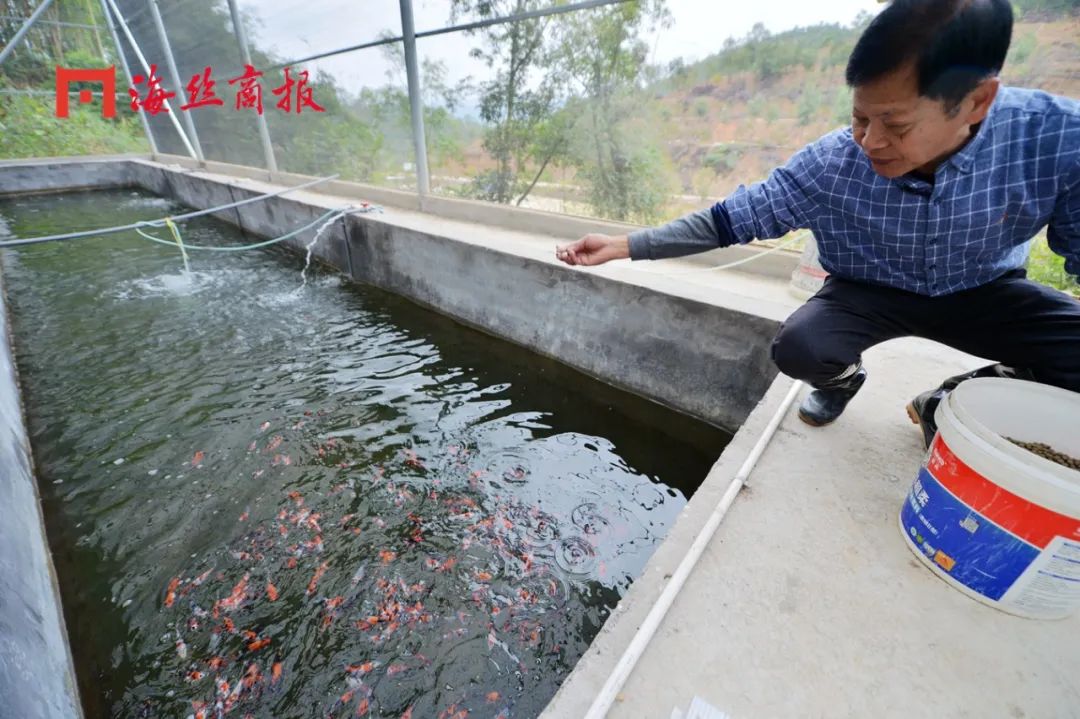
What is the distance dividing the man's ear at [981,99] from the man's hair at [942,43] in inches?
0.8

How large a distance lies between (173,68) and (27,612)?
11.2 meters

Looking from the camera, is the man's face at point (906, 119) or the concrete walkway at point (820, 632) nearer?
the concrete walkway at point (820, 632)

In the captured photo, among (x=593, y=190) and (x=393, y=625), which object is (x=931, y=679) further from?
(x=593, y=190)

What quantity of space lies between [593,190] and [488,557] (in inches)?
142

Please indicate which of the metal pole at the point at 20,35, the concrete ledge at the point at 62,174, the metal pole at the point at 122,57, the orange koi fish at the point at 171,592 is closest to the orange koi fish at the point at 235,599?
the orange koi fish at the point at 171,592

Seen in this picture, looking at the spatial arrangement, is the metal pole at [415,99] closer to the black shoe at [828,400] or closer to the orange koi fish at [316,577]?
the orange koi fish at [316,577]

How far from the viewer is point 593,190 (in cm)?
445

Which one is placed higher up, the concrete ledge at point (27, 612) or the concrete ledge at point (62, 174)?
the concrete ledge at point (62, 174)

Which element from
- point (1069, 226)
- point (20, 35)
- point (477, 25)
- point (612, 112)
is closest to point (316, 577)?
point (1069, 226)

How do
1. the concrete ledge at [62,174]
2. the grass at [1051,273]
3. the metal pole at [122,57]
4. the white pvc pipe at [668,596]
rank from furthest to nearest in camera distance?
the metal pole at [122,57] → the concrete ledge at [62,174] → the grass at [1051,273] → the white pvc pipe at [668,596]

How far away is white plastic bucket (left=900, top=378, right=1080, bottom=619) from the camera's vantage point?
0.99 metres

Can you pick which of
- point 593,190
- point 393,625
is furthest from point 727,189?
point 393,625

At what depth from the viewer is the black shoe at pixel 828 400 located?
170 centimetres

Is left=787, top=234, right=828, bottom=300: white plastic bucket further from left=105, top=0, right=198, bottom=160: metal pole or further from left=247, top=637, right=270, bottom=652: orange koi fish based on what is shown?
left=105, top=0, right=198, bottom=160: metal pole
